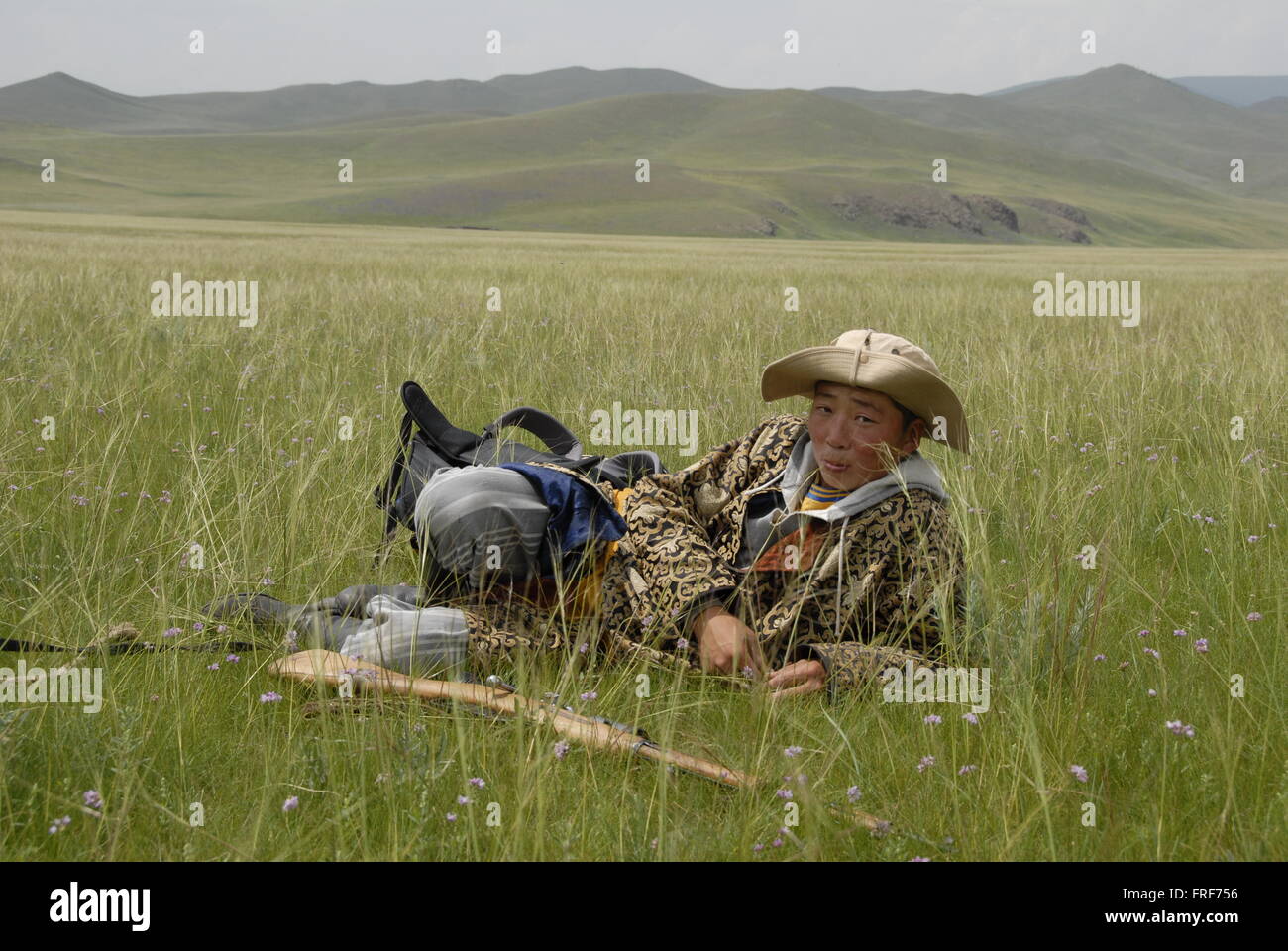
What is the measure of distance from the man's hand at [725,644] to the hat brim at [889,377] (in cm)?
82

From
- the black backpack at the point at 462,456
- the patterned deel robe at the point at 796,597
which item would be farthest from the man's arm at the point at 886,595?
the black backpack at the point at 462,456

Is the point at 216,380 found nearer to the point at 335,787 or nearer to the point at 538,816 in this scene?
the point at 335,787

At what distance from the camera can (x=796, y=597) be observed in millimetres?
3242

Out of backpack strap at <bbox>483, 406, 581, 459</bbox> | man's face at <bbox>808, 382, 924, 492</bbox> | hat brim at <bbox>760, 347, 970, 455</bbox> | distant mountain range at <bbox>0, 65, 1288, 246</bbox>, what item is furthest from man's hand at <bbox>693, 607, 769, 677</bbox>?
distant mountain range at <bbox>0, 65, 1288, 246</bbox>

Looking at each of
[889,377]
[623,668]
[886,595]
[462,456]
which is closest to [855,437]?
[889,377]

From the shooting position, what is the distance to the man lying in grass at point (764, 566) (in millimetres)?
3080

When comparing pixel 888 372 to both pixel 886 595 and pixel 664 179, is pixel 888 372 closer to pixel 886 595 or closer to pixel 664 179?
pixel 886 595

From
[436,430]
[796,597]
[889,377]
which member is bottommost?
[796,597]

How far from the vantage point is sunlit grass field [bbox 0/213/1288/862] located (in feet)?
7.11

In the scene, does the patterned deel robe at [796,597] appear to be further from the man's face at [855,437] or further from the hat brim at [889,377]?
the hat brim at [889,377]

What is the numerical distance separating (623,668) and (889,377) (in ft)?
3.80

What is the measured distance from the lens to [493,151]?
149 metres

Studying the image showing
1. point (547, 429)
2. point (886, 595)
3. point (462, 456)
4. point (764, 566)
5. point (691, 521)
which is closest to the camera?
point (886, 595)

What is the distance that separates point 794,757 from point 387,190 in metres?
113
